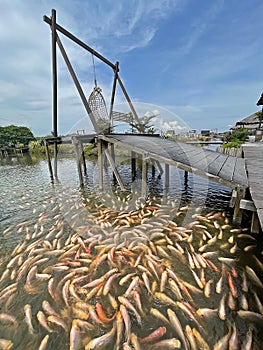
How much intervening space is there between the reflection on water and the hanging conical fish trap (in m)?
7.14

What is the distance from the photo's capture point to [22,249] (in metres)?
4.64

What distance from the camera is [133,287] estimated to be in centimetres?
324

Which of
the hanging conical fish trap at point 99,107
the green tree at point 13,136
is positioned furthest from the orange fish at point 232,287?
the green tree at point 13,136

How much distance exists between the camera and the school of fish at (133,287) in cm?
254

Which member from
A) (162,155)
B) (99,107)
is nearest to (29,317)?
(162,155)

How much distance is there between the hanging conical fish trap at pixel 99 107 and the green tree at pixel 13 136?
39.2 m

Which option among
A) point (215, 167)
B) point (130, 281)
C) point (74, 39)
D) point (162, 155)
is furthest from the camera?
point (74, 39)

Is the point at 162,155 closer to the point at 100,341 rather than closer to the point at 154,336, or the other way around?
the point at 154,336

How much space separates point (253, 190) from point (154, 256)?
8.71 ft

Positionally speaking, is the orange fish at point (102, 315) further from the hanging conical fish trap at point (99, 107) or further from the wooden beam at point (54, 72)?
the hanging conical fish trap at point (99, 107)

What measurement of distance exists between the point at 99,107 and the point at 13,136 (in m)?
43.4

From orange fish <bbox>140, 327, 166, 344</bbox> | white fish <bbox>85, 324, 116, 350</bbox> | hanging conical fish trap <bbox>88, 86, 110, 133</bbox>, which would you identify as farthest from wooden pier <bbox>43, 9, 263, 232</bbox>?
white fish <bbox>85, 324, 116, 350</bbox>

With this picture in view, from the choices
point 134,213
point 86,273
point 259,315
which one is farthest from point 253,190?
point 86,273

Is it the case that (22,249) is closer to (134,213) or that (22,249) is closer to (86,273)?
(86,273)
